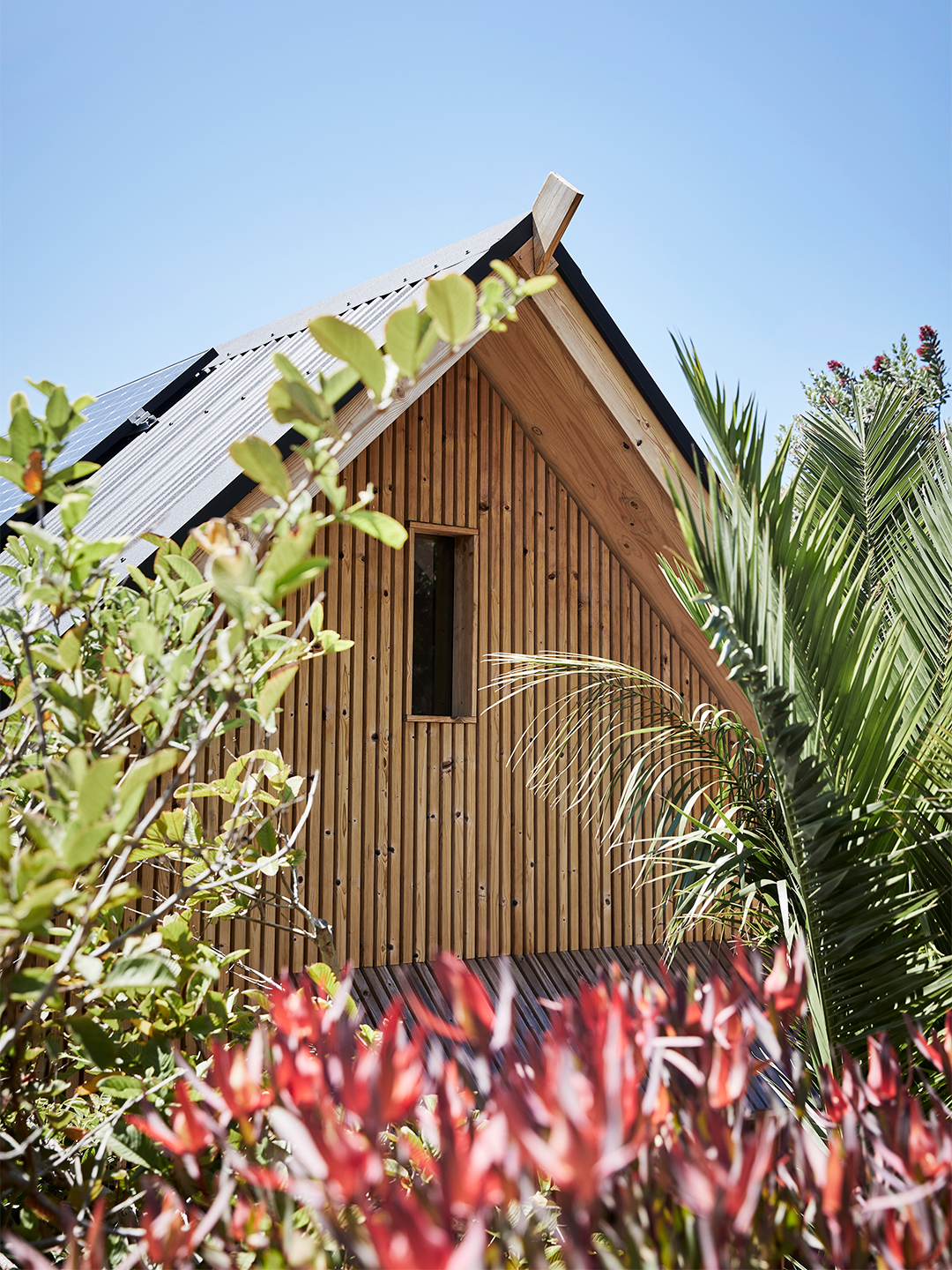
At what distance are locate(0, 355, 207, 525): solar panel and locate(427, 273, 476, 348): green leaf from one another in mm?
3703

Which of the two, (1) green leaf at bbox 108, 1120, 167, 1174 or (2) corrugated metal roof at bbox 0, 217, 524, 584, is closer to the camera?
(1) green leaf at bbox 108, 1120, 167, 1174

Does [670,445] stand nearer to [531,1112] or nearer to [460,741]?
[460,741]

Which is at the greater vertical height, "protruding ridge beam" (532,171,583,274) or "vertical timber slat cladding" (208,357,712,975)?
"protruding ridge beam" (532,171,583,274)

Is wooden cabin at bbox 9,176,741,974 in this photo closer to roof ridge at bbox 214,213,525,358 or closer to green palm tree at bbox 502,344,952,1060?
roof ridge at bbox 214,213,525,358

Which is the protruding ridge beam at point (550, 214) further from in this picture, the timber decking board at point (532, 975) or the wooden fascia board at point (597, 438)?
the timber decking board at point (532, 975)

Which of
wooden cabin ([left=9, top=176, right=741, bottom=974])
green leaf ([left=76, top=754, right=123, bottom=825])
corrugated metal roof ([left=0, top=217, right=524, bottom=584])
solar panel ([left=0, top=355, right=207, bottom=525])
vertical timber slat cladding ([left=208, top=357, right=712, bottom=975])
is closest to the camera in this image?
green leaf ([left=76, top=754, right=123, bottom=825])

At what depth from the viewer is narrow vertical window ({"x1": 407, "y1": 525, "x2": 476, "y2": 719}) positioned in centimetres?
524

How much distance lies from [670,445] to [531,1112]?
4.03 meters

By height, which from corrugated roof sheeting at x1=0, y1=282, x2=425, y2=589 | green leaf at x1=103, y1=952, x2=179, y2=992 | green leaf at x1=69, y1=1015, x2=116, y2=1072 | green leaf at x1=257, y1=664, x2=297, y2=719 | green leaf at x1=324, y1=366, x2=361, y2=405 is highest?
corrugated roof sheeting at x1=0, y1=282, x2=425, y2=589

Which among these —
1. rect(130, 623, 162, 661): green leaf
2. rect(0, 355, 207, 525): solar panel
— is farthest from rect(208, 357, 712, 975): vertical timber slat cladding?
rect(130, 623, 162, 661): green leaf

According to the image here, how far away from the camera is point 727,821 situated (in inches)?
91.9

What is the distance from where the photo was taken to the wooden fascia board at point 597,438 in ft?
15.0

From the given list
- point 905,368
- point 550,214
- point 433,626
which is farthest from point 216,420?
point 905,368

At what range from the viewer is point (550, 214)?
403 cm
